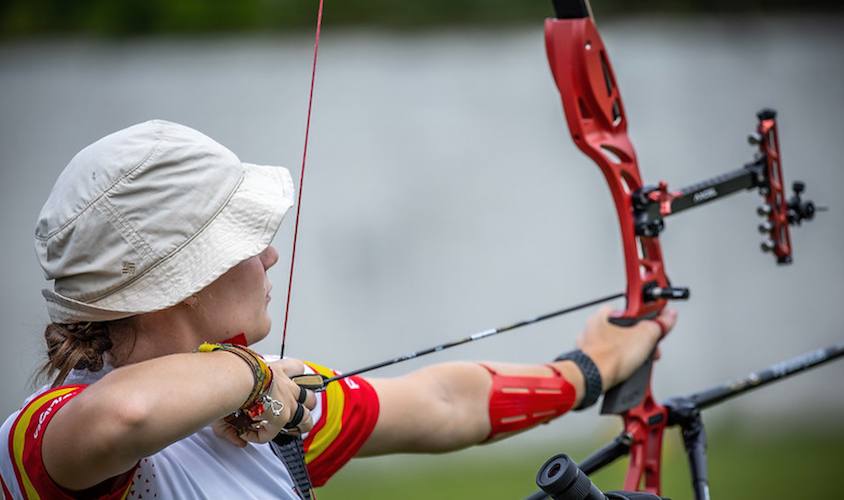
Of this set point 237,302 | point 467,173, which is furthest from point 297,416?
point 467,173

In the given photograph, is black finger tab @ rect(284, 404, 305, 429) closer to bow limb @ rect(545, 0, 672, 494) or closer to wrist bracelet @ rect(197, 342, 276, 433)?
wrist bracelet @ rect(197, 342, 276, 433)

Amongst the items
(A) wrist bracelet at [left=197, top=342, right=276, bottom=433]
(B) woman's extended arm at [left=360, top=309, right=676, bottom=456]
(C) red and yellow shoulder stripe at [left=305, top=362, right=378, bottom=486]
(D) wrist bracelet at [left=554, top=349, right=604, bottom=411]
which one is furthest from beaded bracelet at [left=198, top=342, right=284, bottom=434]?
(D) wrist bracelet at [left=554, top=349, right=604, bottom=411]

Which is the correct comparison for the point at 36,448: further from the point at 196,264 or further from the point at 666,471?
the point at 666,471

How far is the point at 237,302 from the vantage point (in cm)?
151

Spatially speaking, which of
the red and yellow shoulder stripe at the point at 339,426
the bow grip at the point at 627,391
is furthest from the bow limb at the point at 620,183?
the red and yellow shoulder stripe at the point at 339,426

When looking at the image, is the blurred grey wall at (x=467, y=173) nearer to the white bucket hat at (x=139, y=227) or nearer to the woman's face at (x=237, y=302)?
the woman's face at (x=237, y=302)

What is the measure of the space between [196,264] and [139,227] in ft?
0.27

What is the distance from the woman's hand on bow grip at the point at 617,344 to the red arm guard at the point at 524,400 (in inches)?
3.8

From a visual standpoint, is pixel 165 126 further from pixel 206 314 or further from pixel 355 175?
pixel 355 175

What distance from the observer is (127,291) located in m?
1.39

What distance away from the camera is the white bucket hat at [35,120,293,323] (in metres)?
1.37

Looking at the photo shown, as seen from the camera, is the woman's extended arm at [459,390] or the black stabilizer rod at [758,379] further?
the black stabilizer rod at [758,379]

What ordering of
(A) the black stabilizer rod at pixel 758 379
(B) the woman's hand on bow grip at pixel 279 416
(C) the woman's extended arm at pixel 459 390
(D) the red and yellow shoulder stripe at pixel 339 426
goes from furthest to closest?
(A) the black stabilizer rod at pixel 758 379, (C) the woman's extended arm at pixel 459 390, (D) the red and yellow shoulder stripe at pixel 339 426, (B) the woman's hand on bow grip at pixel 279 416

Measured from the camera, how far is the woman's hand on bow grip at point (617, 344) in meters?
2.11
